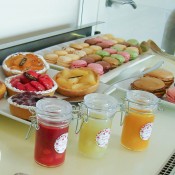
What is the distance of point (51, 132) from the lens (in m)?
0.68

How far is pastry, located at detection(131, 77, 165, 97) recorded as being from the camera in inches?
42.3

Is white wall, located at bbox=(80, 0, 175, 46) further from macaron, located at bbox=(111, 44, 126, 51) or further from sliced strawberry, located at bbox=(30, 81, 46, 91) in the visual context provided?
sliced strawberry, located at bbox=(30, 81, 46, 91)

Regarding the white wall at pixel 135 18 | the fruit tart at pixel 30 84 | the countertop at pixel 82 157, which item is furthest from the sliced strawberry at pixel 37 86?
the white wall at pixel 135 18

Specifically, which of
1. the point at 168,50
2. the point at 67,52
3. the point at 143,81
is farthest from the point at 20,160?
the point at 168,50

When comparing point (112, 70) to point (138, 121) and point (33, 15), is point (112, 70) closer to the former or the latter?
point (33, 15)

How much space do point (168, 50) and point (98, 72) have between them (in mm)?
1708

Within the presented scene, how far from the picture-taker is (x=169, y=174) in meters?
0.76

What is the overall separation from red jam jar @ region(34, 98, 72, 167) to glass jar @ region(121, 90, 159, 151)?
0.16m

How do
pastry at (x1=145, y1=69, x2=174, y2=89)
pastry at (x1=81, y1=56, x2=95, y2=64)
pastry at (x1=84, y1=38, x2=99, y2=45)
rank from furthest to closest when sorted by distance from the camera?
pastry at (x1=84, y1=38, x2=99, y2=45), pastry at (x1=81, y1=56, x2=95, y2=64), pastry at (x1=145, y1=69, x2=174, y2=89)

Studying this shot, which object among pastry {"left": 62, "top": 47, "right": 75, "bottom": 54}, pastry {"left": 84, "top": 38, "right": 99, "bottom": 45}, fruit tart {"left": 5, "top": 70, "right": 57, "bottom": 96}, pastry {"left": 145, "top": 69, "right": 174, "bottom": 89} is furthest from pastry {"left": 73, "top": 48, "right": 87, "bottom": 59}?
fruit tart {"left": 5, "top": 70, "right": 57, "bottom": 96}

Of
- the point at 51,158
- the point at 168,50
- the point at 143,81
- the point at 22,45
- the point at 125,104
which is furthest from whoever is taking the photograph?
A: the point at 168,50

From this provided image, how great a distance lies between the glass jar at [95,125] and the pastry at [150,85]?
13.0 inches

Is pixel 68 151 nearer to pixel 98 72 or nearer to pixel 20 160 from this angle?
pixel 20 160

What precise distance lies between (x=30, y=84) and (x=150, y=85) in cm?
38
